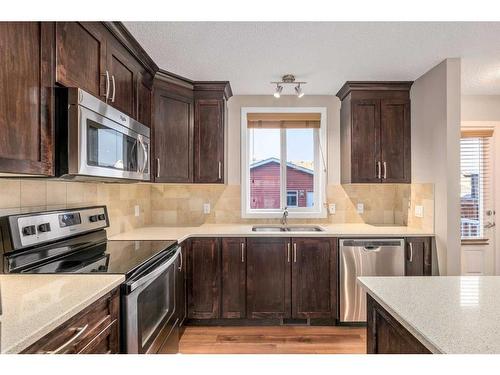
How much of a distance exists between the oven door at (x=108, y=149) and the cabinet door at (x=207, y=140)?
0.77 meters

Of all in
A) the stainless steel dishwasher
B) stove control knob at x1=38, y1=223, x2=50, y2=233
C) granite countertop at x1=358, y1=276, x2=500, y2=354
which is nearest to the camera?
granite countertop at x1=358, y1=276, x2=500, y2=354

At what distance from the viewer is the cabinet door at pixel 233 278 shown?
2738 mm

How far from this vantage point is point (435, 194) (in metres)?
2.55

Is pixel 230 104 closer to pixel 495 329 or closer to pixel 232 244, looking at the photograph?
pixel 232 244

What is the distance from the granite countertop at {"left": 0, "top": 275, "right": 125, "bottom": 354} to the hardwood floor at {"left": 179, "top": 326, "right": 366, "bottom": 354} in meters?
1.40

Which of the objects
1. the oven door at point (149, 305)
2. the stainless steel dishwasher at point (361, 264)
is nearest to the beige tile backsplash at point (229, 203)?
the stainless steel dishwasher at point (361, 264)

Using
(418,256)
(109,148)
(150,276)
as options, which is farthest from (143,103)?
(418,256)

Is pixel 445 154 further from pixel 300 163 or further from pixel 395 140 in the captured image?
pixel 300 163

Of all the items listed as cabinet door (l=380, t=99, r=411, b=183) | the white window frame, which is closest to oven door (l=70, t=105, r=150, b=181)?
the white window frame

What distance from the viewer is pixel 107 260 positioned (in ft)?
5.50

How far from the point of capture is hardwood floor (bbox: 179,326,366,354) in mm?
2373

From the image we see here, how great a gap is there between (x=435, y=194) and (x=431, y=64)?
1.09 m

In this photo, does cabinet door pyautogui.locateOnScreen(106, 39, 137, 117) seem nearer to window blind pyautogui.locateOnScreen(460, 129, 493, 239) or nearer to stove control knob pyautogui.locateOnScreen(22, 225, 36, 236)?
stove control knob pyautogui.locateOnScreen(22, 225, 36, 236)
